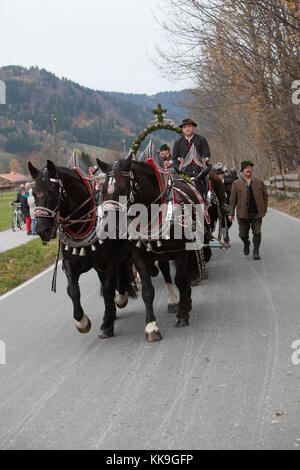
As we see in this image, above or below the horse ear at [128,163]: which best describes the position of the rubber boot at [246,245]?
below

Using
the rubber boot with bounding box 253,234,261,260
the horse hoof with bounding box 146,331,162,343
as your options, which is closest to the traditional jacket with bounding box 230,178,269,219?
the rubber boot with bounding box 253,234,261,260

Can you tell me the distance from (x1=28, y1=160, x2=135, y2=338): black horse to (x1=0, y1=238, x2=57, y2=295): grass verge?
4.57 m

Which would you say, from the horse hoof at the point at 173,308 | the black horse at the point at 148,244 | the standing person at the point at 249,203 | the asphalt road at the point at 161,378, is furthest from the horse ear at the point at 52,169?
the standing person at the point at 249,203

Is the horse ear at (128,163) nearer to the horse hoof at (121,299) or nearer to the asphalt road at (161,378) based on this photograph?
the asphalt road at (161,378)

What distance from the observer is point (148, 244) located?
6391 mm

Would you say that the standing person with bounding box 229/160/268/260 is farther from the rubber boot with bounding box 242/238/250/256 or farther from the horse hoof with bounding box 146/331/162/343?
the horse hoof with bounding box 146/331/162/343

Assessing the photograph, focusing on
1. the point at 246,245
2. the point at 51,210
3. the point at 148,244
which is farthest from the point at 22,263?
the point at 51,210

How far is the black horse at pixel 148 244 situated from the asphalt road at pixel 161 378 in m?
0.27

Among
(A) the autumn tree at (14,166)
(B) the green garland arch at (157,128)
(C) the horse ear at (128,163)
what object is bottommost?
(A) the autumn tree at (14,166)

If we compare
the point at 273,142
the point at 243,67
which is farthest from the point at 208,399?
the point at 273,142

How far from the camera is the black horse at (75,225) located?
5938mm

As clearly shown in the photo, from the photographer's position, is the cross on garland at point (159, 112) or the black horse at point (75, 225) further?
the cross on garland at point (159, 112)

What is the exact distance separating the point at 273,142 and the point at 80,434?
72.9 ft
